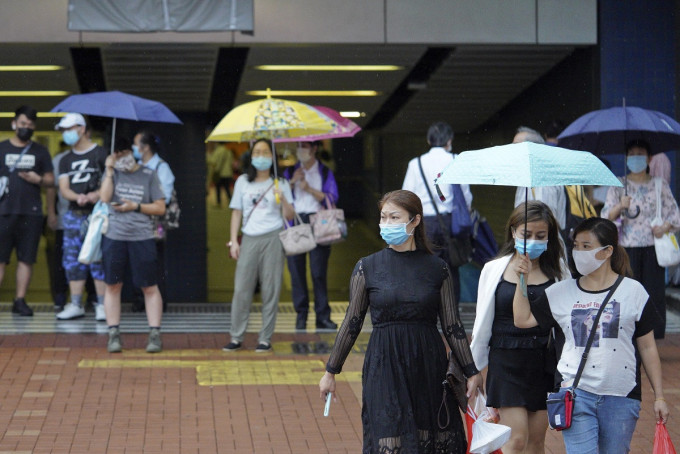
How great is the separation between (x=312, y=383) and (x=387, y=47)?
518 cm

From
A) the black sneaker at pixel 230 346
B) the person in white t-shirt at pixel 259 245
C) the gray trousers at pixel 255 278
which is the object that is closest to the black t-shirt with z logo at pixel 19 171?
the person in white t-shirt at pixel 259 245

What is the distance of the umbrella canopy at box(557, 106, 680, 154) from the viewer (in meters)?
8.04

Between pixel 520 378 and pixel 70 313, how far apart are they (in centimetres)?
673

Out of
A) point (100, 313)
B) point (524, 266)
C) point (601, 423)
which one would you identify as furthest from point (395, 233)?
point (100, 313)

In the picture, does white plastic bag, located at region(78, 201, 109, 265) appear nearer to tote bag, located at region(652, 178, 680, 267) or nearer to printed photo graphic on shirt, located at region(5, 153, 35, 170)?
printed photo graphic on shirt, located at region(5, 153, 35, 170)

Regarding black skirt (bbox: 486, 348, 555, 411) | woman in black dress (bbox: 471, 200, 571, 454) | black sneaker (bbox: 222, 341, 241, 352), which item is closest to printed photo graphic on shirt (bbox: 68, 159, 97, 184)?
black sneaker (bbox: 222, 341, 241, 352)

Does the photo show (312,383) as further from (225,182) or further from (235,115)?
(225,182)

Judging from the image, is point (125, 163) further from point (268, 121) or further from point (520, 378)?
point (520, 378)

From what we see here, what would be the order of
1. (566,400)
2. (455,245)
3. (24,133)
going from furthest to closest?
1. (24,133)
2. (455,245)
3. (566,400)

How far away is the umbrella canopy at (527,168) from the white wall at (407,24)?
23.8 ft

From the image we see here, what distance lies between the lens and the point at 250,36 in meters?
12.1

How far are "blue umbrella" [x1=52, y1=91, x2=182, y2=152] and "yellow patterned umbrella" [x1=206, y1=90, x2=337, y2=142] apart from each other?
1.64 feet

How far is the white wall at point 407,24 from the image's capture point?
12109mm

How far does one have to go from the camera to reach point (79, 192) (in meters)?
10.9
